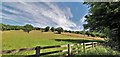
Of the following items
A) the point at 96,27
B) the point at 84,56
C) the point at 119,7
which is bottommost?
the point at 84,56

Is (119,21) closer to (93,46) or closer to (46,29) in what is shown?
(93,46)

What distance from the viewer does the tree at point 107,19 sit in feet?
66.4

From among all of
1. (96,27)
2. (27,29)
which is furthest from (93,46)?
(27,29)

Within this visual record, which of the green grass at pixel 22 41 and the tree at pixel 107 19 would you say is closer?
the tree at pixel 107 19

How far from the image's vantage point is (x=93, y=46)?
25922mm

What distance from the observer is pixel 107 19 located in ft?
70.7

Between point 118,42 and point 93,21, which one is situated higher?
point 93,21

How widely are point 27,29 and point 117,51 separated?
180 ft

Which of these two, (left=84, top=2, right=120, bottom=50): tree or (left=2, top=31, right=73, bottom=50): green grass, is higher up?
(left=84, top=2, right=120, bottom=50): tree

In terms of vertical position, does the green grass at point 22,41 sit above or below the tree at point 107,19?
below

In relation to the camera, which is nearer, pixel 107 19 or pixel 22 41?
pixel 107 19

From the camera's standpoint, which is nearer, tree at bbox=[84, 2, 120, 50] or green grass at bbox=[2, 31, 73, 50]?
tree at bbox=[84, 2, 120, 50]

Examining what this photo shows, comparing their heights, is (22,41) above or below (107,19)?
below

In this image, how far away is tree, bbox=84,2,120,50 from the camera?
20.2 m
